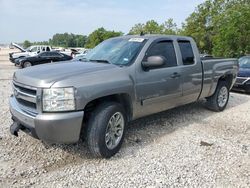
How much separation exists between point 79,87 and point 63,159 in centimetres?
117

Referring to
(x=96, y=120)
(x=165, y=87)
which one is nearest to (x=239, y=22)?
(x=165, y=87)

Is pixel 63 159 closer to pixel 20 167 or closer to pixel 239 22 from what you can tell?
pixel 20 167

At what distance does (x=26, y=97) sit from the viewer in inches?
152

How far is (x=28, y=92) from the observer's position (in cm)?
386

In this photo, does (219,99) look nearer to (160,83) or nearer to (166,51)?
(166,51)

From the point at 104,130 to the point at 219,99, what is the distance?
4.11 meters

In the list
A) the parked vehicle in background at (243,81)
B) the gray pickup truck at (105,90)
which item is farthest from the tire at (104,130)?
the parked vehicle in background at (243,81)

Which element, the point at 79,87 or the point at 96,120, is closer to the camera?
the point at 79,87

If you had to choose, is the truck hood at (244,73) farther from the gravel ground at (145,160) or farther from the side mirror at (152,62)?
the side mirror at (152,62)

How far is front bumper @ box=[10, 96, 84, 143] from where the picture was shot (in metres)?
3.55

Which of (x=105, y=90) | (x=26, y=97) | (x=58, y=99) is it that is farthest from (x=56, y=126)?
(x=105, y=90)

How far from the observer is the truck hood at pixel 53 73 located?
12.1ft

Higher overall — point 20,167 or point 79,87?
point 79,87

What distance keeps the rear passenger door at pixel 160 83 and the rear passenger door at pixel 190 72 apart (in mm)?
218
